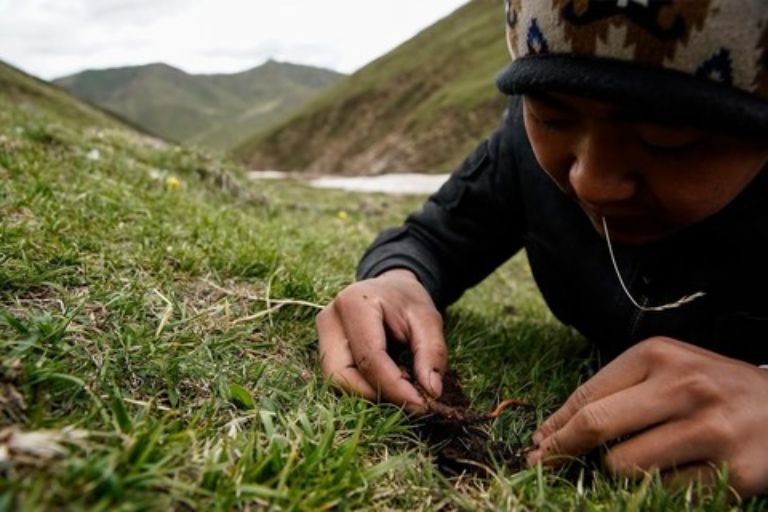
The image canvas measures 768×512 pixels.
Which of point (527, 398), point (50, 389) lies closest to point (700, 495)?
point (527, 398)

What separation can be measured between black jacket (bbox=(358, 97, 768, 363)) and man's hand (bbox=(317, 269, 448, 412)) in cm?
47

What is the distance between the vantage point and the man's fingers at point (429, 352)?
2.12 metres

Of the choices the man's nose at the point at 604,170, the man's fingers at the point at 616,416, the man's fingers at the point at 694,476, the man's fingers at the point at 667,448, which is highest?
the man's nose at the point at 604,170

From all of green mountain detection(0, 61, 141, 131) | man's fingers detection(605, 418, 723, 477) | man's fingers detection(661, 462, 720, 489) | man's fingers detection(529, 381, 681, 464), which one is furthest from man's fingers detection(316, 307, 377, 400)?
green mountain detection(0, 61, 141, 131)

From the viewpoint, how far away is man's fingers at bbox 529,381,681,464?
1743 mm

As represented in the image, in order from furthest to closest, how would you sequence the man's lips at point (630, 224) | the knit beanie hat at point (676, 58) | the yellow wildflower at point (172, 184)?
the yellow wildflower at point (172, 184) < the man's lips at point (630, 224) < the knit beanie hat at point (676, 58)

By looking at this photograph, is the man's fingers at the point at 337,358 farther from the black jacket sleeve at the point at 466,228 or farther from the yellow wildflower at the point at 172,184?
the yellow wildflower at the point at 172,184

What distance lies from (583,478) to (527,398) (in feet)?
1.99

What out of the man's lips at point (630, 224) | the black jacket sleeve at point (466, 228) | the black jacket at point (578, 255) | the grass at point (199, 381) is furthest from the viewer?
the black jacket sleeve at point (466, 228)

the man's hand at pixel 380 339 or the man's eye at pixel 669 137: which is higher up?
the man's eye at pixel 669 137

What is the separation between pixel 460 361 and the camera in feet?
9.01

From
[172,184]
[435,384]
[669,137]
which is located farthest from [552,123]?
[172,184]

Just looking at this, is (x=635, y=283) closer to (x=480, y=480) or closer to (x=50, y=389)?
(x=480, y=480)

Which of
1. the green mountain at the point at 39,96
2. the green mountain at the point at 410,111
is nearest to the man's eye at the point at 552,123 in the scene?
the green mountain at the point at 410,111
